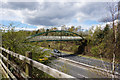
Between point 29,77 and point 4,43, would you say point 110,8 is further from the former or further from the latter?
point 4,43

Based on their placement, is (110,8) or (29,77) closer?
(29,77)

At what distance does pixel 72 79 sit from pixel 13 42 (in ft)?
11.4

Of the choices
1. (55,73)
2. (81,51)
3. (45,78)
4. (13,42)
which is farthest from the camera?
(81,51)

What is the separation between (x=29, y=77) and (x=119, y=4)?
335 centimetres

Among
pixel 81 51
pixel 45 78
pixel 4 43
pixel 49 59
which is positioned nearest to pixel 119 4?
pixel 49 59

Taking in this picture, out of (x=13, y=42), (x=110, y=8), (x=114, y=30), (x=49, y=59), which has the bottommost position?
(x=49, y=59)

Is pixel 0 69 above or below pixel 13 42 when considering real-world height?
below

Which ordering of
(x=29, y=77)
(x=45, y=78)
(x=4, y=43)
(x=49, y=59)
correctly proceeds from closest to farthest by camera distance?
(x=29, y=77) → (x=45, y=78) → (x=49, y=59) → (x=4, y=43)

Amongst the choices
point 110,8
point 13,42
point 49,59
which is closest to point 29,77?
point 49,59

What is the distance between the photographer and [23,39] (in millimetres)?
3994

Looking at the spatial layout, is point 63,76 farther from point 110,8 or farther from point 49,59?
point 110,8

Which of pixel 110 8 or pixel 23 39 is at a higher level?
pixel 110 8

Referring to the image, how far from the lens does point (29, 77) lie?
1979 millimetres

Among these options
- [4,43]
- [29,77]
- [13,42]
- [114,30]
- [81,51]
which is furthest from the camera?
[81,51]
